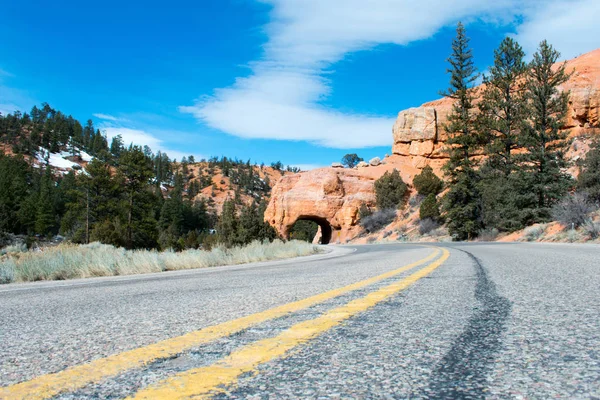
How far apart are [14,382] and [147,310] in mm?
1586

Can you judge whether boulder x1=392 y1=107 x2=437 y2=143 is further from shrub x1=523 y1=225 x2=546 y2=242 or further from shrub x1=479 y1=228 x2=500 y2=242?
shrub x1=523 y1=225 x2=546 y2=242

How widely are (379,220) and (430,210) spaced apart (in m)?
9.71

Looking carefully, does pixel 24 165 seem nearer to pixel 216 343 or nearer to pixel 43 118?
pixel 43 118

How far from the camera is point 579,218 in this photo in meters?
18.9

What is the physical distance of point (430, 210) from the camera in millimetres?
38500

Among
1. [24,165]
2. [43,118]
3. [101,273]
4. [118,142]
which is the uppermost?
[43,118]

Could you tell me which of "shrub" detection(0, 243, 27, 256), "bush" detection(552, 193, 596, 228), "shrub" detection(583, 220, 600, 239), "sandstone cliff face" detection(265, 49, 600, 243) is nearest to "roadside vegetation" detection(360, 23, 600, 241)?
"bush" detection(552, 193, 596, 228)

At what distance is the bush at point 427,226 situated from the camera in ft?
123

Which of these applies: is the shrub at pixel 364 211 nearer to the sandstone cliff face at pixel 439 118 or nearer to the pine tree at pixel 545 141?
the sandstone cliff face at pixel 439 118

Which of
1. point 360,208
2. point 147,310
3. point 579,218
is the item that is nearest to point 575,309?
point 147,310

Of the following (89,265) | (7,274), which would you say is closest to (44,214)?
(89,265)

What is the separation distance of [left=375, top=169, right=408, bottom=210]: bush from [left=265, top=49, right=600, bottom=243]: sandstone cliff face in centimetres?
260

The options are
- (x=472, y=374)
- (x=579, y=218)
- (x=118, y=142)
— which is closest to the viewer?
(x=472, y=374)

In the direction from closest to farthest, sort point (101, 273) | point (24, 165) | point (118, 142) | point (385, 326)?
point (385, 326) < point (101, 273) < point (24, 165) < point (118, 142)
